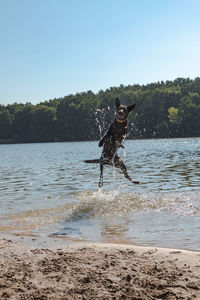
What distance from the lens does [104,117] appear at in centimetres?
12294

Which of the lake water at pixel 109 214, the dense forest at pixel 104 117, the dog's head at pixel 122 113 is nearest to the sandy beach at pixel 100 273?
the lake water at pixel 109 214

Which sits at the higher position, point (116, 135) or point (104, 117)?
point (104, 117)

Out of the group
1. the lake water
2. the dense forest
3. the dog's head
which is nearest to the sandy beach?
the lake water

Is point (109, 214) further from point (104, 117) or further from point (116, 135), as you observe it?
point (104, 117)

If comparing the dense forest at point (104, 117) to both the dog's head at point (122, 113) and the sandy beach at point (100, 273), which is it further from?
the sandy beach at point (100, 273)

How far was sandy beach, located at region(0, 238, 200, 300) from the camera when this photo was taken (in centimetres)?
400

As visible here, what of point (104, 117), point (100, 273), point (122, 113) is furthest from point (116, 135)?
point (104, 117)

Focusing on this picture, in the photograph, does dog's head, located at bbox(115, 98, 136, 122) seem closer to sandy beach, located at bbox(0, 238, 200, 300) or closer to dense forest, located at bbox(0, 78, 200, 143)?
sandy beach, located at bbox(0, 238, 200, 300)

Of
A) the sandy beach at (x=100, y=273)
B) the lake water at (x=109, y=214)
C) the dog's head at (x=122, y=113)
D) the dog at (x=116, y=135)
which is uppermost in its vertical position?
the dog's head at (x=122, y=113)

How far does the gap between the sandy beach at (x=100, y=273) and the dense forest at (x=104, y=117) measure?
9925 cm

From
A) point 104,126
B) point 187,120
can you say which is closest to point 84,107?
point 104,126

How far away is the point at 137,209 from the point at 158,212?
0.76 m

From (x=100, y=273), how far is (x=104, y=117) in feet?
391

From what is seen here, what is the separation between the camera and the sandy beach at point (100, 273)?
158 inches
